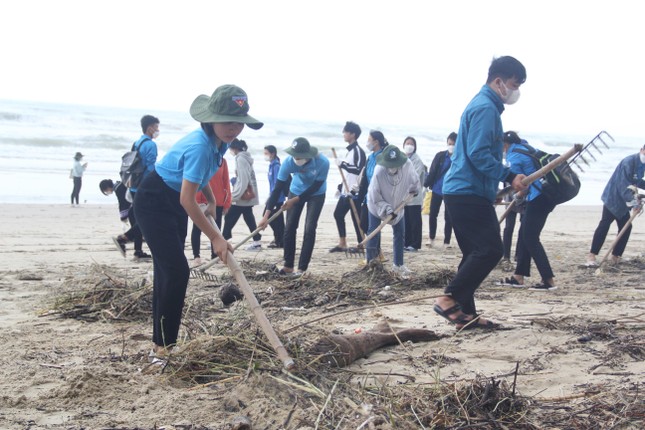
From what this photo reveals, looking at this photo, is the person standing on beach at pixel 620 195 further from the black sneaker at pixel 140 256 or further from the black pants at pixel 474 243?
the black sneaker at pixel 140 256

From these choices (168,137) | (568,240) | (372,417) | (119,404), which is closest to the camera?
(372,417)

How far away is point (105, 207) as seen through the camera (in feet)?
57.7

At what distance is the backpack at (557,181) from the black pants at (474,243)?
183 cm

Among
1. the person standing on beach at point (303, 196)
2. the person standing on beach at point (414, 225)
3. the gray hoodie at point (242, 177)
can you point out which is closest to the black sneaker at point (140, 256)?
the gray hoodie at point (242, 177)

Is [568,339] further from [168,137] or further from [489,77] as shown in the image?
[168,137]

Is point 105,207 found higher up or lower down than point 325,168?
lower down

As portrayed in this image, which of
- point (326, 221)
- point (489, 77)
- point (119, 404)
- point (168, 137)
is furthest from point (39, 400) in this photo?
point (168, 137)

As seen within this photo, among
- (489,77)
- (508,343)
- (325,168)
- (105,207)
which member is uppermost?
(489,77)

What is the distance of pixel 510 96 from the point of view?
529cm

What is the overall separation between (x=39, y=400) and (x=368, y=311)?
2973 millimetres

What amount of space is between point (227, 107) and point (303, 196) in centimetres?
427

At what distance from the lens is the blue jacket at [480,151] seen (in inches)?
199

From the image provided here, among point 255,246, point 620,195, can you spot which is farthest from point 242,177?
point 620,195

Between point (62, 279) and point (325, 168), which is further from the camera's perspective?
point (325, 168)
